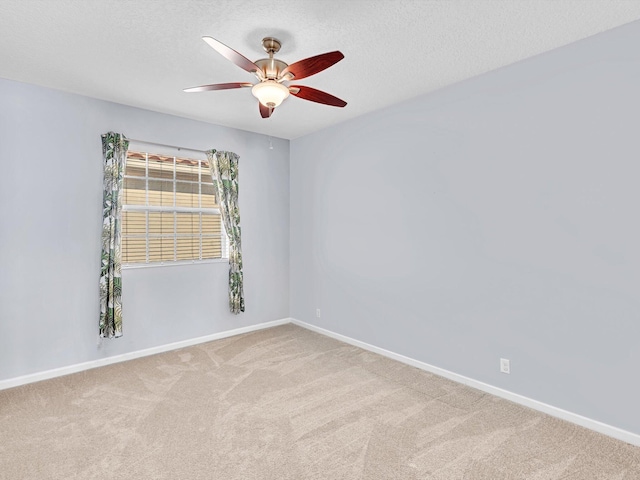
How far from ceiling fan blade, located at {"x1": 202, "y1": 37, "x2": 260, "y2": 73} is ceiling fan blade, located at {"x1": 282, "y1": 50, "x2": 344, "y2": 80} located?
0.72 feet

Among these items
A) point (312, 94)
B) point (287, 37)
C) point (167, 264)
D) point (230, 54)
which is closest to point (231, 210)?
point (167, 264)

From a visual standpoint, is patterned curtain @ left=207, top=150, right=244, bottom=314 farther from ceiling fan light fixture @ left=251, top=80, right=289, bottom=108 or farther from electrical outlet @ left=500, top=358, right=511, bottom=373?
electrical outlet @ left=500, top=358, right=511, bottom=373

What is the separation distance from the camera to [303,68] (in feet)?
6.87

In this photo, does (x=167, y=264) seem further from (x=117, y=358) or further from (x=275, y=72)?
(x=275, y=72)

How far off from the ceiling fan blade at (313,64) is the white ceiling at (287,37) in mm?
337

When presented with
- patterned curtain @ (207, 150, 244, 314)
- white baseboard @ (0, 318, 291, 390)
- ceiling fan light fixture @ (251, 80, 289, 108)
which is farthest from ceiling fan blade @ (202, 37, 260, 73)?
white baseboard @ (0, 318, 291, 390)

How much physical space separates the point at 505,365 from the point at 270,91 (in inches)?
110

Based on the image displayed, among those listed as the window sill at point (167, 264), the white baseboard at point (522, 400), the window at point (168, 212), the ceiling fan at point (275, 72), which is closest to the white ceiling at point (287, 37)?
the ceiling fan at point (275, 72)

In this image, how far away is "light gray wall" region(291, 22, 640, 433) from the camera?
7.52 feet

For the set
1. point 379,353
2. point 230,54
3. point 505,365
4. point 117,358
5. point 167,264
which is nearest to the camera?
point 230,54

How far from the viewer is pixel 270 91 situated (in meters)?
2.24

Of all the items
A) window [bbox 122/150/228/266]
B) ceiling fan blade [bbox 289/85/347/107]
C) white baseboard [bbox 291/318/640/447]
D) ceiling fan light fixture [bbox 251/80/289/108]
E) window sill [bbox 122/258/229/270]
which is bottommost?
white baseboard [bbox 291/318/640/447]

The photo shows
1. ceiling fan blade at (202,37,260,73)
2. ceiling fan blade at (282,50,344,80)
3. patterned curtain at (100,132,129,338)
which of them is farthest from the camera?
patterned curtain at (100,132,129,338)

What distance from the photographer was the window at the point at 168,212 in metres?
3.85
